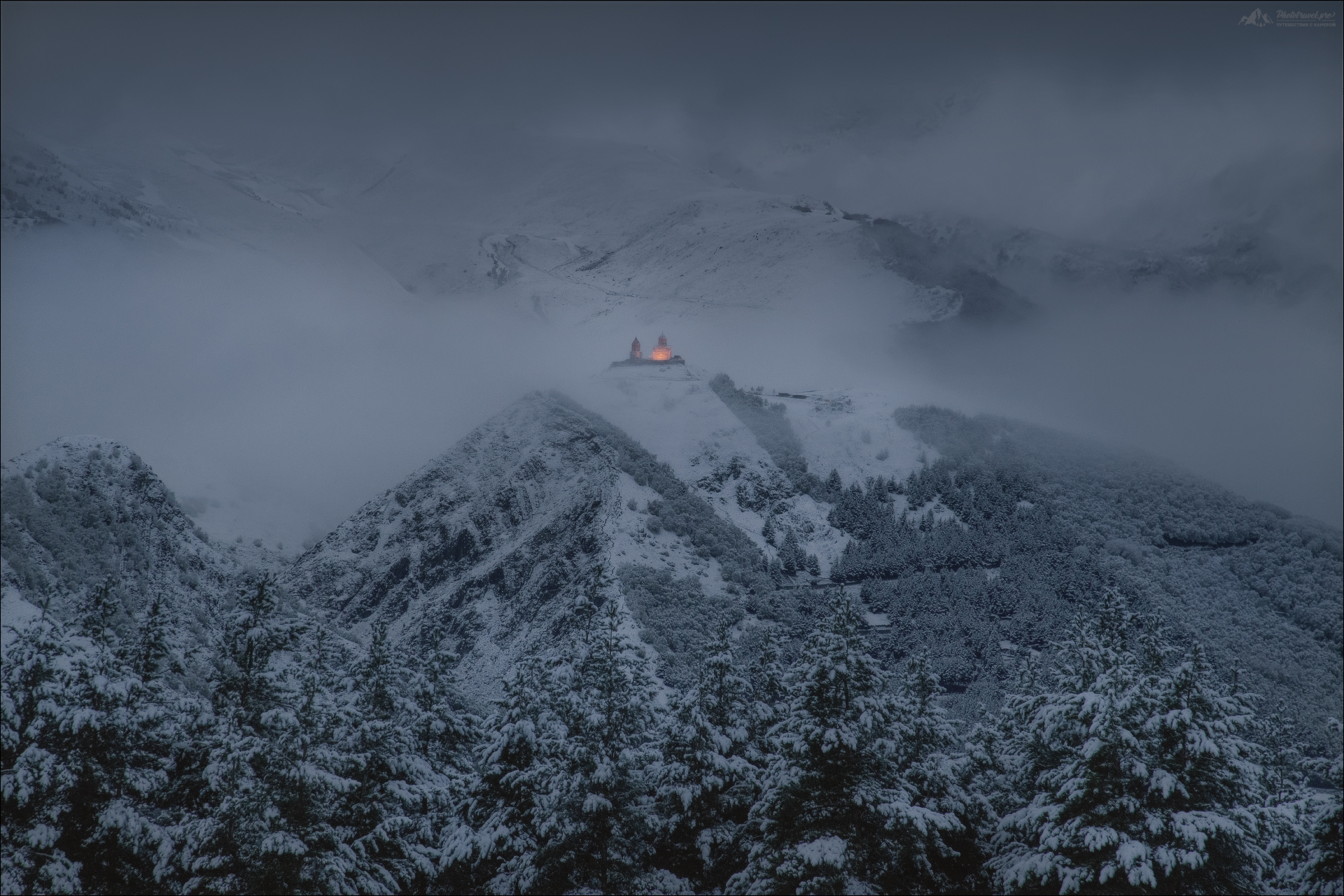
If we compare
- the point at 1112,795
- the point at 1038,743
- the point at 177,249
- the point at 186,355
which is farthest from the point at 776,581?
the point at 177,249

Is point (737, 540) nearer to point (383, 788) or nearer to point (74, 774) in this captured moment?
point (383, 788)

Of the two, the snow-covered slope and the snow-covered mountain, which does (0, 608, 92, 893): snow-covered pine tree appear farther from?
the snow-covered slope

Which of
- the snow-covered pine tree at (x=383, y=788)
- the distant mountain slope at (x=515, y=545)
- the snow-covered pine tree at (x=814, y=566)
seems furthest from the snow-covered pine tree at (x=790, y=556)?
the snow-covered pine tree at (x=383, y=788)

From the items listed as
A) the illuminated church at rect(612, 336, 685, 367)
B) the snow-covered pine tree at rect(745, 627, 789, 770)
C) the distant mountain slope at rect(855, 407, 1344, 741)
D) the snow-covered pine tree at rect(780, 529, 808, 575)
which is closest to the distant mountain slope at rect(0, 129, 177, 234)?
the snow-covered pine tree at rect(745, 627, 789, 770)

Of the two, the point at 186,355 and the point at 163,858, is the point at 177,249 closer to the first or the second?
the point at 186,355

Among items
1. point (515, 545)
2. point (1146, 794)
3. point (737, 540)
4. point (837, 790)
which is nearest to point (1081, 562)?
point (737, 540)

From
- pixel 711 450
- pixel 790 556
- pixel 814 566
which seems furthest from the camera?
pixel 711 450
